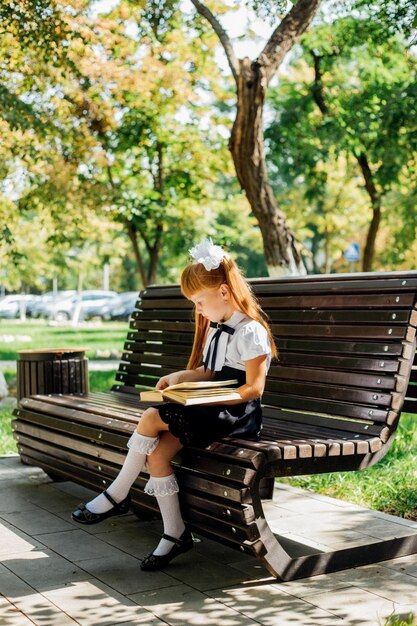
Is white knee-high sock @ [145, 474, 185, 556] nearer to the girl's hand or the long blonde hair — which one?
the girl's hand

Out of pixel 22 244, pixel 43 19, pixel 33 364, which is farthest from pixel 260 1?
pixel 22 244

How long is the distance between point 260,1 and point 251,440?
6606 millimetres

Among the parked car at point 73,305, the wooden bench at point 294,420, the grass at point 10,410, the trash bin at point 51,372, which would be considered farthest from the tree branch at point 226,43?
the parked car at point 73,305

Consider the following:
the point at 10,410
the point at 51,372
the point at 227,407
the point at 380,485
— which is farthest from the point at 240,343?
the point at 10,410

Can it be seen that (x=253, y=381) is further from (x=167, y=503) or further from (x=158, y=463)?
(x=167, y=503)

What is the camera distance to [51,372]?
6.90 meters

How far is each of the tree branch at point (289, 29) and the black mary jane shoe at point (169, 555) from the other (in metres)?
5.85

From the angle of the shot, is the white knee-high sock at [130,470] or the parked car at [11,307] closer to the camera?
the white knee-high sock at [130,470]

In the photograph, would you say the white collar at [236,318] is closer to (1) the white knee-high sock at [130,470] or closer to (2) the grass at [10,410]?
(1) the white knee-high sock at [130,470]

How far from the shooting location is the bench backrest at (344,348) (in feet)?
15.0

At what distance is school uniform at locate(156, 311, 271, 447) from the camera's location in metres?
4.21

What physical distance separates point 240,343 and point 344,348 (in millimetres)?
802

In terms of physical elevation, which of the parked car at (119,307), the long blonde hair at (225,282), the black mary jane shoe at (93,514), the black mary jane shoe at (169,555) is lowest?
the black mary jane shoe at (169,555)

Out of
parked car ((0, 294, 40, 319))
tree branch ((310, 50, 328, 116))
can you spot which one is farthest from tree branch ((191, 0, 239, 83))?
parked car ((0, 294, 40, 319))
